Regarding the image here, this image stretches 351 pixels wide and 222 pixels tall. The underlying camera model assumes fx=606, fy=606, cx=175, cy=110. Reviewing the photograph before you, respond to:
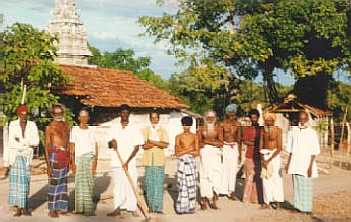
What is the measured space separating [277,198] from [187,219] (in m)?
1.98

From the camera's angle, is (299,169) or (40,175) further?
(40,175)

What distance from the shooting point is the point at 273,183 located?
35.1 ft

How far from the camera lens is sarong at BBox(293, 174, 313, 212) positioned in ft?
33.3

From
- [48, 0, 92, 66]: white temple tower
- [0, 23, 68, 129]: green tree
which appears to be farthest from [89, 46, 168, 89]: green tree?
[0, 23, 68, 129]: green tree

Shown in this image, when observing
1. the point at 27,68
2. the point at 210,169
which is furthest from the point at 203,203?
the point at 27,68

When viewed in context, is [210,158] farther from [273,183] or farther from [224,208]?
[273,183]

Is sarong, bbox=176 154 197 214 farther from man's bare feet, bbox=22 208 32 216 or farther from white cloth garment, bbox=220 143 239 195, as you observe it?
man's bare feet, bbox=22 208 32 216

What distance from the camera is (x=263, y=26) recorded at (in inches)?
947

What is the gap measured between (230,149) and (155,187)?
8.05ft

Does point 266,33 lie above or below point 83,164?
above

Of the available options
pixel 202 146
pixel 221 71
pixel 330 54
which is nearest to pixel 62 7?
pixel 221 71

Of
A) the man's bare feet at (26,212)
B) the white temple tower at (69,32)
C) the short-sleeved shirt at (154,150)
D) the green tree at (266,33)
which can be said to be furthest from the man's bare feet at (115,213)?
the white temple tower at (69,32)

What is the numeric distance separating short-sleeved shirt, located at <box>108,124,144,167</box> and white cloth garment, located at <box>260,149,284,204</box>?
2.47m

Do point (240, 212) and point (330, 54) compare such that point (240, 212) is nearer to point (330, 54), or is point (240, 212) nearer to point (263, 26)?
point (263, 26)
